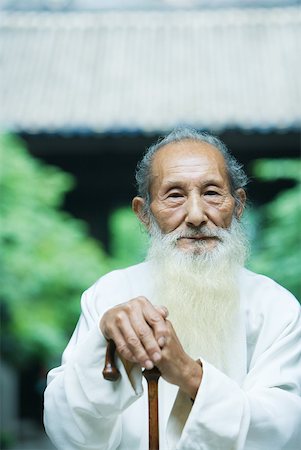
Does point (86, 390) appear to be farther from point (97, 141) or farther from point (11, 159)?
point (97, 141)

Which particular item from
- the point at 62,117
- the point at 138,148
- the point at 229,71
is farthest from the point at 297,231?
the point at 229,71

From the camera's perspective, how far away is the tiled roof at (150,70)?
27.1 feet

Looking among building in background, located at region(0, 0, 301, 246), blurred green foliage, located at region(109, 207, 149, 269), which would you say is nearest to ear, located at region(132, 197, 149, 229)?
building in background, located at region(0, 0, 301, 246)

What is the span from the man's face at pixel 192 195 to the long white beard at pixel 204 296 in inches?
0.8

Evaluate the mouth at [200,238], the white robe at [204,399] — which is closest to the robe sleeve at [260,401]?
the white robe at [204,399]

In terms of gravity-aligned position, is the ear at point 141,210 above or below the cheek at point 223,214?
above

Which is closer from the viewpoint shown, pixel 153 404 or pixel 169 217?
pixel 153 404

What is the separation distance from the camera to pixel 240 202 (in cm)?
218

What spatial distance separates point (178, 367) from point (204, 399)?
0.09 metres

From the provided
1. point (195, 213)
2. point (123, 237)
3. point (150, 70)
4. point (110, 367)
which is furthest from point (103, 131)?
point (110, 367)

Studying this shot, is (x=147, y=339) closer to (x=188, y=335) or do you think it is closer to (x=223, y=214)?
(x=188, y=335)

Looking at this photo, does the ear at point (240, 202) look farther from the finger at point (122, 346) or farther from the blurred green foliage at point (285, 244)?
the blurred green foliage at point (285, 244)

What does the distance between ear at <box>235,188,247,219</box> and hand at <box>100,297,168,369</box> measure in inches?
21.2

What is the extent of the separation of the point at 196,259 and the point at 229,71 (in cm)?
817
